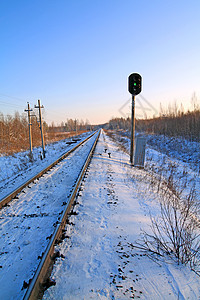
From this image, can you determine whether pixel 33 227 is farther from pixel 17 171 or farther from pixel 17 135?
pixel 17 135

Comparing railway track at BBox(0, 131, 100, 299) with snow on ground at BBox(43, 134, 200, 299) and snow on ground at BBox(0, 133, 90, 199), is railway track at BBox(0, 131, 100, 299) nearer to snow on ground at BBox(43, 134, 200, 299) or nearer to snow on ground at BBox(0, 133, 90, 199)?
snow on ground at BBox(43, 134, 200, 299)

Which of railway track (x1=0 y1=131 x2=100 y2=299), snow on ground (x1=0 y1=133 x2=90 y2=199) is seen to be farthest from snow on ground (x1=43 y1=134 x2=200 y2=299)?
snow on ground (x1=0 y1=133 x2=90 y2=199)

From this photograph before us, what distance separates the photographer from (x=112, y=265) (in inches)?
89.3

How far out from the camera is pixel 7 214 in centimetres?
380

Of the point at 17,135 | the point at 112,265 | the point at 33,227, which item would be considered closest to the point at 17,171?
the point at 33,227

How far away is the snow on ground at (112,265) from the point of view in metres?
1.85

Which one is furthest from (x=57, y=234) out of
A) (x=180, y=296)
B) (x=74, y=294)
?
(x=180, y=296)

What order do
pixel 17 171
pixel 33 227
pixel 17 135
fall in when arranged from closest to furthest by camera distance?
pixel 33 227 → pixel 17 171 → pixel 17 135

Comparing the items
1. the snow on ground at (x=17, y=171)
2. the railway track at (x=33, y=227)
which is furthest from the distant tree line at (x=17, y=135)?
the railway track at (x=33, y=227)

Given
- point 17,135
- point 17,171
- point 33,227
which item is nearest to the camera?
point 33,227

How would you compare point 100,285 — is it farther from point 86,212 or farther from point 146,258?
point 86,212

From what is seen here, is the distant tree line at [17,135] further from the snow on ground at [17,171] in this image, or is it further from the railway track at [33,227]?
the railway track at [33,227]

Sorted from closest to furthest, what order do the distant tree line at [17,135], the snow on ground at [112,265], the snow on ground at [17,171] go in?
the snow on ground at [112,265]
the snow on ground at [17,171]
the distant tree line at [17,135]

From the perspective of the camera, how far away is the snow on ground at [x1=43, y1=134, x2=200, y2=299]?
1853mm
